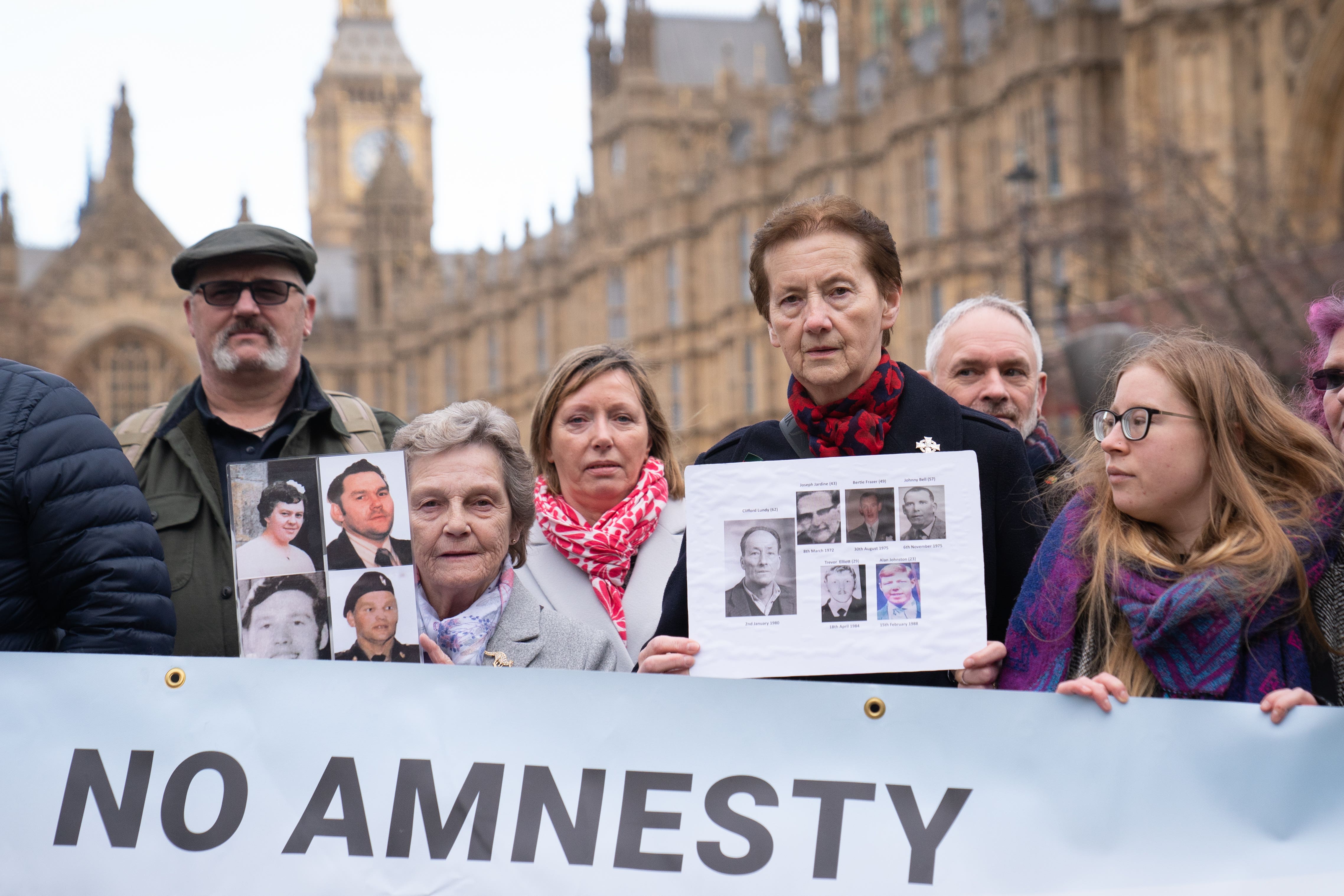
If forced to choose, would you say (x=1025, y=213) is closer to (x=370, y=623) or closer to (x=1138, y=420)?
(x=1138, y=420)

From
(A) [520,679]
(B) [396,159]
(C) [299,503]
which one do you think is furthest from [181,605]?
(B) [396,159]

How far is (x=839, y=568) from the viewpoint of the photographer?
11.0ft

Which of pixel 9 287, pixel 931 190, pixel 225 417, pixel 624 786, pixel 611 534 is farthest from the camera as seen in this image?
pixel 9 287

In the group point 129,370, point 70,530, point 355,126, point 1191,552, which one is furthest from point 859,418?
point 355,126

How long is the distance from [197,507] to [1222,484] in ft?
9.59

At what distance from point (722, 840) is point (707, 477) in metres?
0.81

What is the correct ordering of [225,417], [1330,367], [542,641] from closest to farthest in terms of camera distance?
1. [1330,367]
2. [542,641]
3. [225,417]

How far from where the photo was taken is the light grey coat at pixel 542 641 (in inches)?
153

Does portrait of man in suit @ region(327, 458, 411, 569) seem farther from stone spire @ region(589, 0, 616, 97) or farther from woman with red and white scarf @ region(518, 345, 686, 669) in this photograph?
stone spire @ region(589, 0, 616, 97)

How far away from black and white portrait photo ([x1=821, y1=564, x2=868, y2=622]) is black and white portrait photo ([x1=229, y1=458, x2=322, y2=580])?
1181 millimetres

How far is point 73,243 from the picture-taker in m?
67.5

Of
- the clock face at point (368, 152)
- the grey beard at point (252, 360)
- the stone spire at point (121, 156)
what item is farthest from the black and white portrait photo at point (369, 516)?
the clock face at point (368, 152)

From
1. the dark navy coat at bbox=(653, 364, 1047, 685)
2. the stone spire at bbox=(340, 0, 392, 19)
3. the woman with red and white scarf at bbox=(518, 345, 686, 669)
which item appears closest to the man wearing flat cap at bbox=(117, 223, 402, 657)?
the woman with red and white scarf at bbox=(518, 345, 686, 669)

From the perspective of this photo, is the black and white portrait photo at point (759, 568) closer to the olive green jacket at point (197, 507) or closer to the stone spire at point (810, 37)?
the olive green jacket at point (197, 507)
